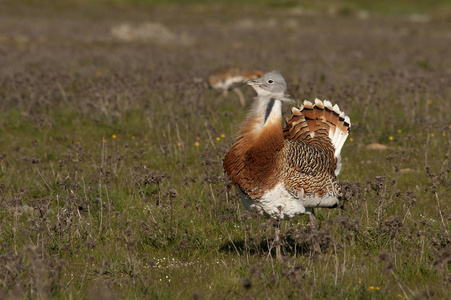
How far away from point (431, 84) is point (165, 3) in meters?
57.8

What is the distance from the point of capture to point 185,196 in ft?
20.9

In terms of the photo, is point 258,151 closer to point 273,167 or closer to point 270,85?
point 273,167

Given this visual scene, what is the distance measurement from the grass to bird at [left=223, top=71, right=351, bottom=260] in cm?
21

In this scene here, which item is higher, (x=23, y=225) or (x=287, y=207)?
(x=287, y=207)

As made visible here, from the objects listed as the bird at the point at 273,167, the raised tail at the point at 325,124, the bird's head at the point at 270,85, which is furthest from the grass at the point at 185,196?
the bird's head at the point at 270,85

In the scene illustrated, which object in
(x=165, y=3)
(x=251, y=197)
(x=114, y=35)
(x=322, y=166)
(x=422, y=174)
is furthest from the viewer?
(x=165, y=3)

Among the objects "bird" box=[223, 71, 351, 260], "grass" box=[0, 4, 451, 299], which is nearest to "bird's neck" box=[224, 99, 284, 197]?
"bird" box=[223, 71, 351, 260]

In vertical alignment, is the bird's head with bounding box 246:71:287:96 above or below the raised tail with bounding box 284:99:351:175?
above

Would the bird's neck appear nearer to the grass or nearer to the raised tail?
the grass

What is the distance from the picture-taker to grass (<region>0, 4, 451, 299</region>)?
4.14 meters

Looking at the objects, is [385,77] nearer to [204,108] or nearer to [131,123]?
[204,108]

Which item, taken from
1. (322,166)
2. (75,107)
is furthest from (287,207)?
(75,107)

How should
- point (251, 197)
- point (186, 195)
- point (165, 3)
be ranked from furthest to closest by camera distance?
point (165, 3) → point (186, 195) → point (251, 197)

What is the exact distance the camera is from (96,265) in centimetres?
467
